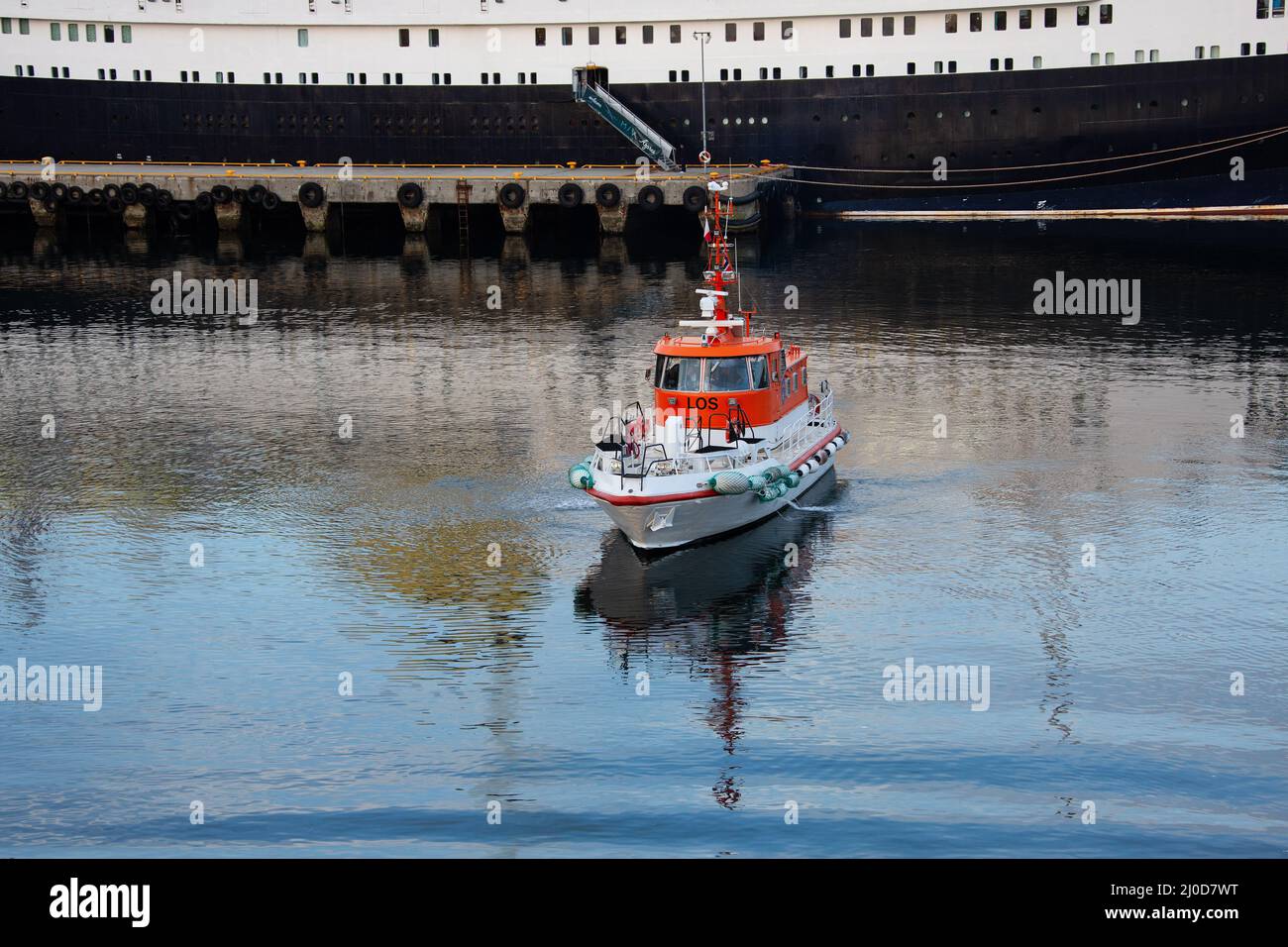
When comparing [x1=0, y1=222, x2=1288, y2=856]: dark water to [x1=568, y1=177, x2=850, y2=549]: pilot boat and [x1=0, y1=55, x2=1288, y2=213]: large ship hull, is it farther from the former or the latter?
[x1=0, y1=55, x2=1288, y2=213]: large ship hull

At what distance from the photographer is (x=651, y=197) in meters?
70.3

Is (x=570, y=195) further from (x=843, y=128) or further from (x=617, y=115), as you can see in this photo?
(x=843, y=128)

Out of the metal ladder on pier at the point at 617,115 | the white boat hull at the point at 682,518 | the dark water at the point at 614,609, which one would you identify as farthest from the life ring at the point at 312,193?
the white boat hull at the point at 682,518

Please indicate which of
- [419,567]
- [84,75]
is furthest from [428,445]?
[84,75]

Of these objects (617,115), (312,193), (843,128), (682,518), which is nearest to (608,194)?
(617,115)

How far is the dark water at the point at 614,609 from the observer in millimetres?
18906

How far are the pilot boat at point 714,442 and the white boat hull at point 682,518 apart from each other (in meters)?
0.02

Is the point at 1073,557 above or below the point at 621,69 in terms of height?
below

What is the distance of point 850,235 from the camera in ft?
233

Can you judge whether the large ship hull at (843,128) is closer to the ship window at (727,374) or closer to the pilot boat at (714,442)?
the pilot boat at (714,442)

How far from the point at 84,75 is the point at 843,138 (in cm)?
3952
